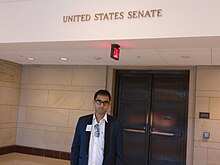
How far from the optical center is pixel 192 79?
6.91m

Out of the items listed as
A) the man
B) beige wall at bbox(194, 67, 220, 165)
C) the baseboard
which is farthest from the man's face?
the baseboard

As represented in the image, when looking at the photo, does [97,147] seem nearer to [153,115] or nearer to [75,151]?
[75,151]

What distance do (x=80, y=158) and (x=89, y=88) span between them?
187 inches

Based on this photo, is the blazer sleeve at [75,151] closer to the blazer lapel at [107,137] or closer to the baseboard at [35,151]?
the blazer lapel at [107,137]

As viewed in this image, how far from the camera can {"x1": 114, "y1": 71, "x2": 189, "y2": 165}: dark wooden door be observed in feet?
23.5

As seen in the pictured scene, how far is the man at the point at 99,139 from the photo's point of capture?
312 centimetres

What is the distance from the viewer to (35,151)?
833 centimetres

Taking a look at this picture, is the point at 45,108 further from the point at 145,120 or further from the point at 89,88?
the point at 145,120

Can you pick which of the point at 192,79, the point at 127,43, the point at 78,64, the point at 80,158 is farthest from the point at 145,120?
the point at 80,158

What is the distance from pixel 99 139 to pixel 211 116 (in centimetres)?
427

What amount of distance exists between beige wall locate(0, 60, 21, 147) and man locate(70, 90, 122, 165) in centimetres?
543

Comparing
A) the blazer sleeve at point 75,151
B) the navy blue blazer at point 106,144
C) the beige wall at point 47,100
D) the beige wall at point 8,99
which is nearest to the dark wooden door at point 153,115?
the beige wall at point 47,100

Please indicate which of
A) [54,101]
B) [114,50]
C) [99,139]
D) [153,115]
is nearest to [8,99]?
[54,101]

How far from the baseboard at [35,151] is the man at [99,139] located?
4.96 metres
